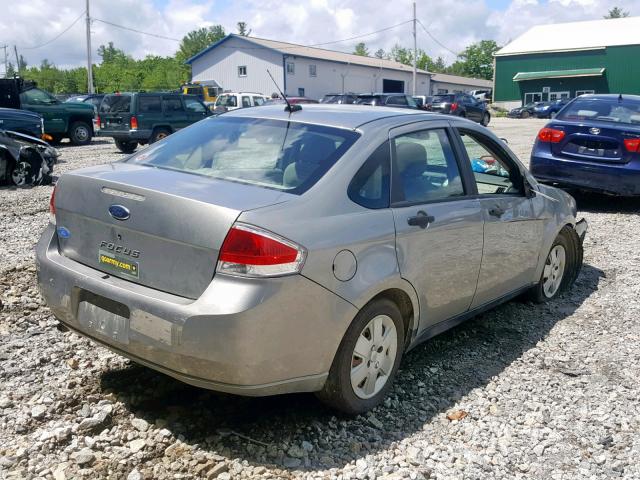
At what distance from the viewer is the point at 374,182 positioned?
3588mm

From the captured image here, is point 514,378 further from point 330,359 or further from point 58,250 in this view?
point 58,250

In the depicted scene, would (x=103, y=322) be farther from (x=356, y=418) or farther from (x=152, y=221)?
(x=356, y=418)

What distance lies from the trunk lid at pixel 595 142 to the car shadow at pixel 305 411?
5.17 metres

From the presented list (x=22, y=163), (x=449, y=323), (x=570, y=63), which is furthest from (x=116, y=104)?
(x=570, y=63)

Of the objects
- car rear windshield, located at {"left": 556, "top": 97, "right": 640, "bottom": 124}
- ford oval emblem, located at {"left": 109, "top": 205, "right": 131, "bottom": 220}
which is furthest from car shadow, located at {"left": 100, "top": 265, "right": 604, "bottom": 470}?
car rear windshield, located at {"left": 556, "top": 97, "right": 640, "bottom": 124}

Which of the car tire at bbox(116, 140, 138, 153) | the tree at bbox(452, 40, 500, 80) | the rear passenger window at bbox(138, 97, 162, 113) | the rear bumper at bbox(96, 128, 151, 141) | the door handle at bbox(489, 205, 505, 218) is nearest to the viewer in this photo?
the door handle at bbox(489, 205, 505, 218)

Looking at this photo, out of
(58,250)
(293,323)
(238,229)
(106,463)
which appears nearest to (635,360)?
(293,323)

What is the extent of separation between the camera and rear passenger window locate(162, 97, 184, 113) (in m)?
19.0

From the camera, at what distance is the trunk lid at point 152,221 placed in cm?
299

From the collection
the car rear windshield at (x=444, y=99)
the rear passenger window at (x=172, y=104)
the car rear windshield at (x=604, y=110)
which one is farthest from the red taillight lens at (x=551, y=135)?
the car rear windshield at (x=444, y=99)

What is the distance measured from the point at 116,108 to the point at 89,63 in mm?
23466

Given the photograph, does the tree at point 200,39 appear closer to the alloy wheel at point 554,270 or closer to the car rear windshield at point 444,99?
the car rear windshield at point 444,99

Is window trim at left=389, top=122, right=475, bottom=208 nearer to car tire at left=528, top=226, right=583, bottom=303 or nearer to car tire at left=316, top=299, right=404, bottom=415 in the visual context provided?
car tire at left=316, top=299, right=404, bottom=415

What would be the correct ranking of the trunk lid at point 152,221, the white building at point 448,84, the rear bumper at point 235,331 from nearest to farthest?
the rear bumper at point 235,331
the trunk lid at point 152,221
the white building at point 448,84
